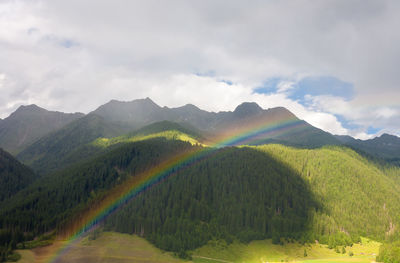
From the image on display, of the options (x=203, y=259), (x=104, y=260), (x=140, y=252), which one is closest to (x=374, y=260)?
(x=203, y=259)

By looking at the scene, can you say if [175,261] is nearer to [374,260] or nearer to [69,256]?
[69,256]

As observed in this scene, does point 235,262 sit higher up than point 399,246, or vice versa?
point 399,246

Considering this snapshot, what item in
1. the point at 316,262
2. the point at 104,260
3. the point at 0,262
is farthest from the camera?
the point at 316,262

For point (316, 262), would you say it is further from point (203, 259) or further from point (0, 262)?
point (0, 262)

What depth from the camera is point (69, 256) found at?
606 ft

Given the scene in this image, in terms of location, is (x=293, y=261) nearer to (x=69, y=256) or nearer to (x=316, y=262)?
(x=316, y=262)

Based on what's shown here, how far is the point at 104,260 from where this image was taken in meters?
180

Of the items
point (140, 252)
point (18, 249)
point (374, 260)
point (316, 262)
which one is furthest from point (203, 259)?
point (18, 249)

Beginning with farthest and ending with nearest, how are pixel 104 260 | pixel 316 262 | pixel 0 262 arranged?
pixel 316 262 < pixel 104 260 < pixel 0 262

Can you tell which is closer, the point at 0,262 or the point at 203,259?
the point at 0,262

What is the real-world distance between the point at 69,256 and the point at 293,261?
150m

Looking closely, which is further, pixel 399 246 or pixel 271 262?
pixel 271 262

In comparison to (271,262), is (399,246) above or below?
above

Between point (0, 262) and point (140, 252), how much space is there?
81091mm
